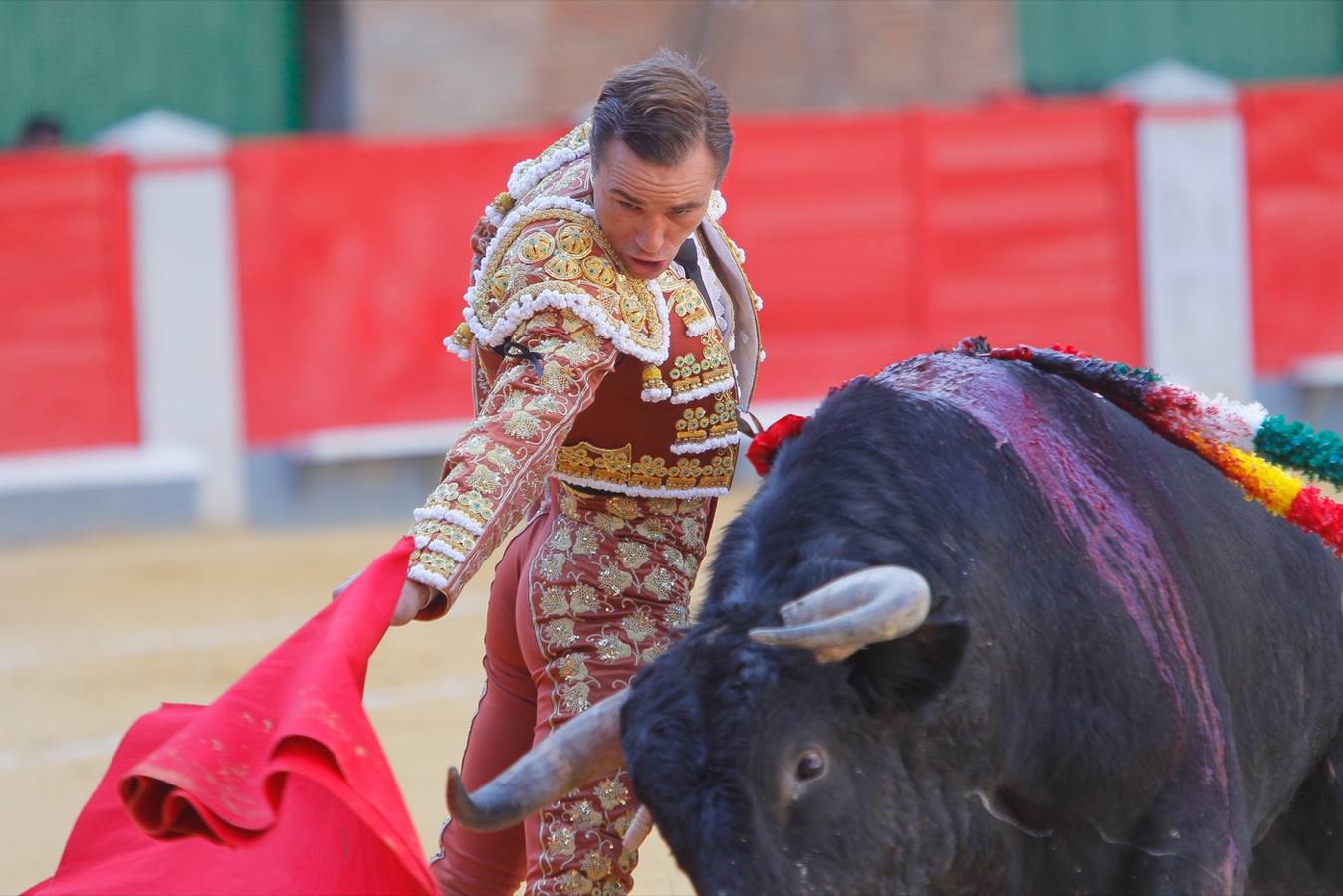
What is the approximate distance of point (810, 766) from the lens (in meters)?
2.01

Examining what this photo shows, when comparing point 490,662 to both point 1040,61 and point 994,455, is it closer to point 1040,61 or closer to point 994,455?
point 994,455

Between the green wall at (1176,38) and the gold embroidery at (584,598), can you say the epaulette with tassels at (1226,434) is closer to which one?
the gold embroidery at (584,598)

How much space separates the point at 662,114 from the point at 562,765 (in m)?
0.72

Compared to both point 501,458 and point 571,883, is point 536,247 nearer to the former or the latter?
point 501,458

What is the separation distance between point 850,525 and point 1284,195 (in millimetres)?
7619

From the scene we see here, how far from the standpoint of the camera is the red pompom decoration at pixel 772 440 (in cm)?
241

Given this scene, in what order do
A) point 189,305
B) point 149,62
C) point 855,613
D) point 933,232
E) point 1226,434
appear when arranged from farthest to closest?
point 149,62 → point 933,232 → point 189,305 → point 1226,434 → point 855,613

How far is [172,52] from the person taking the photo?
9.77 m

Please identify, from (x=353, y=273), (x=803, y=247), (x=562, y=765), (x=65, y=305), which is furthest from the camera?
(x=803, y=247)

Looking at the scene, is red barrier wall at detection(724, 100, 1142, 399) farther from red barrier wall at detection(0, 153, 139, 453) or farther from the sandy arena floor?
red barrier wall at detection(0, 153, 139, 453)

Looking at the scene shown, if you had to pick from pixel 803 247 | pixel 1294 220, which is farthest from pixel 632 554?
pixel 1294 220

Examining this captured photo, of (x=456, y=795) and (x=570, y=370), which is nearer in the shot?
(x=456, y=795)

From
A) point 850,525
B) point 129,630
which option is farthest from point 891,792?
point 129,630

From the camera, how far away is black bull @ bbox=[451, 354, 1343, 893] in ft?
6.58
